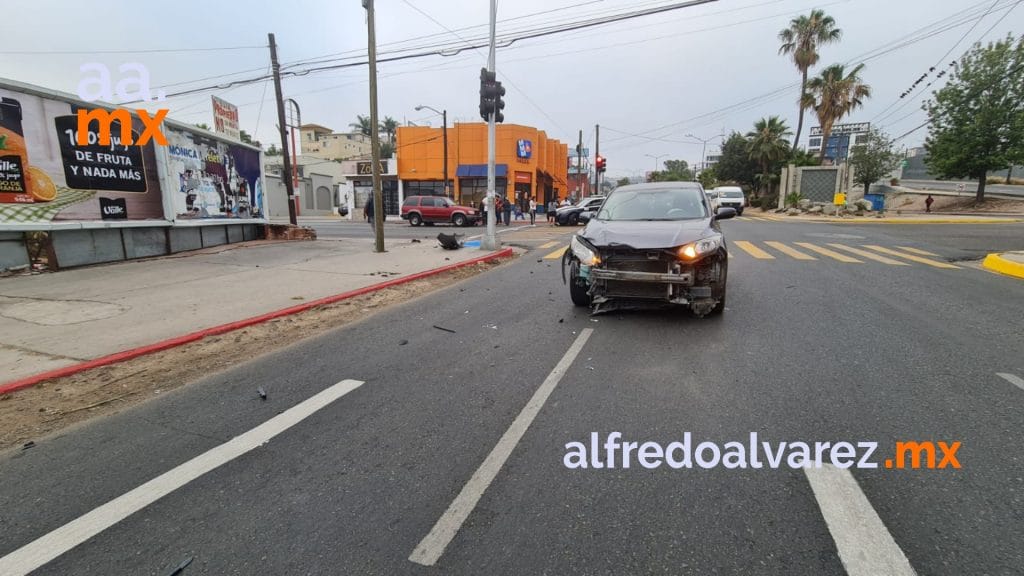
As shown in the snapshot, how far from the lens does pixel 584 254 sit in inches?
232

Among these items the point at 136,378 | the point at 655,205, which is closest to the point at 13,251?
the point at 136,378

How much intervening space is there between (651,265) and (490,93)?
8.92 m

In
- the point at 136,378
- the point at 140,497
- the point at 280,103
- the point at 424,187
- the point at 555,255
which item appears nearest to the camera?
the point at 140,497

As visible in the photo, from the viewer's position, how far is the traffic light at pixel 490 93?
12.5 m

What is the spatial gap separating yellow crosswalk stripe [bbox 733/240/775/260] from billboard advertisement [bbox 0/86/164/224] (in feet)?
49.3

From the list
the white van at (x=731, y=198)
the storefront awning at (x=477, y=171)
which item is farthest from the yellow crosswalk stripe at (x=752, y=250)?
the storefront awning at (x=477, y=171)

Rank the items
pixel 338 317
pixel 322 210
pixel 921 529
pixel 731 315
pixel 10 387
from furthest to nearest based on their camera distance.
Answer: pixel 322 210 → pixel 338 317 → pixel 731 315 → pixel 10 387 → pixel 921 529

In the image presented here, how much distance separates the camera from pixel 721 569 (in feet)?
6.52

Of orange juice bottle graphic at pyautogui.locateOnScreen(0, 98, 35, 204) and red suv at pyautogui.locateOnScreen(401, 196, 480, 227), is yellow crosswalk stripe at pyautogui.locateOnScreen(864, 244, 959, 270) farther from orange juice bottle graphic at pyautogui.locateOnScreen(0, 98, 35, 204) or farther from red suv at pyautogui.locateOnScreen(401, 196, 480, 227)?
red suv at pyautogui.locateOnScreen(401, 196, 480, 227)

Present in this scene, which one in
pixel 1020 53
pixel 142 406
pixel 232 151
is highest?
pixel 1020 53

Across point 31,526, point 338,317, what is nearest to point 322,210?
point 338,317

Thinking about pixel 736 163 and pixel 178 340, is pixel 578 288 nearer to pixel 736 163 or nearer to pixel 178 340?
pixel 178 340

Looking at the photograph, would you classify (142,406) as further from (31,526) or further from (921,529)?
(921,529)

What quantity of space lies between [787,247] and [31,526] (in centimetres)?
1503
